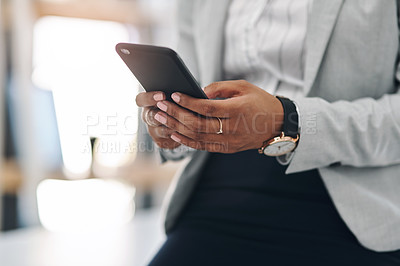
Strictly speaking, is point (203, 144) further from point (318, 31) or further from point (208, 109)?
point (318, 31)

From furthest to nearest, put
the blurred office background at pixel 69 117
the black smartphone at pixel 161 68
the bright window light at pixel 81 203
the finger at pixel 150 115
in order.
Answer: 1. the bright window light at pixel 81 203
2. the blurred office background at pixel 69 117
3. the finger at pixel 150 115
4. the black smartphone at pixel 161 68

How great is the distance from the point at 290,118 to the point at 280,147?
0.17ft

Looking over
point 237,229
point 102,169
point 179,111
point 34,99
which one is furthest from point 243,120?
point 102,169

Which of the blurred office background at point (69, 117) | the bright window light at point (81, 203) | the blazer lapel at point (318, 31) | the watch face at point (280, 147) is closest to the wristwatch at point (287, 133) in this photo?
the watch face at point (280, 147)

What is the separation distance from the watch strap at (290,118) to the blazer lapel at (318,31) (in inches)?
4.4

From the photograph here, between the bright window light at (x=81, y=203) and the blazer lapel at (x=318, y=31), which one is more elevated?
the blazer lapel at (x=318, y=31)

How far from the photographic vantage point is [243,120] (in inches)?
19.6

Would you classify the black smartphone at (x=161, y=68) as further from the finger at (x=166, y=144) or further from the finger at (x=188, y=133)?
the finger at (x=166, y=144)

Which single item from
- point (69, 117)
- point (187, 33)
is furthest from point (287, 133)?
point (69, 117)

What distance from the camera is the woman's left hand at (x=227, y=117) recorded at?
1.61 feet

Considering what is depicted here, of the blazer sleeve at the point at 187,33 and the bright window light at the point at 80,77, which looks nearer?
the blazer sleeve at the point at 187,33

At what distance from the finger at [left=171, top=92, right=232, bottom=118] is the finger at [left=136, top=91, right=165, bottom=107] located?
0.12 feet

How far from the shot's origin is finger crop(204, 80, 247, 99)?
0.52 meters

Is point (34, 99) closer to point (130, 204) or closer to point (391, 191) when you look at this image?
point (130, 204)
